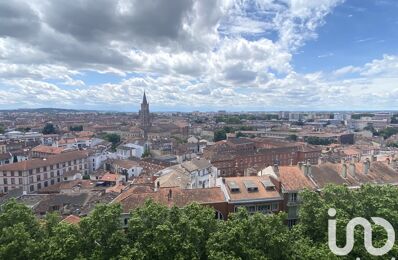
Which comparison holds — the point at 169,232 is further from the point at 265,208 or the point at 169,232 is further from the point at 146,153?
the point at 146,153

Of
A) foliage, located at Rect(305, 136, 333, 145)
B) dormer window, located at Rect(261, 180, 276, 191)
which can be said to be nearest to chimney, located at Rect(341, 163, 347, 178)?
dormer window, located at Rect(261, 180, 276, 191)

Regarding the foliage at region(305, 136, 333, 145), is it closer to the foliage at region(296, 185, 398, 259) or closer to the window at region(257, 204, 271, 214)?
the window at region(257, 204, 271, 214)

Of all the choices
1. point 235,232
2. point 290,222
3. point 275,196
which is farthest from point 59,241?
point 290,222

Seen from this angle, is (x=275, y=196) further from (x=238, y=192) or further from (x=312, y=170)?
(x=312, y=170)

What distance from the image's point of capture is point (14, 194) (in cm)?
6091

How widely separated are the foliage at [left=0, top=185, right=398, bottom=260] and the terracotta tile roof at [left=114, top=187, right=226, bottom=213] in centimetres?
959

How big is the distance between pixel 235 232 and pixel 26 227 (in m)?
17.5

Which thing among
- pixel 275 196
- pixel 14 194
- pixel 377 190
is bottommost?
pixel 14 194

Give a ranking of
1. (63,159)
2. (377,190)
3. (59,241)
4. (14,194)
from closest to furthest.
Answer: (59,241), (377,190), (14,194), (63,159)

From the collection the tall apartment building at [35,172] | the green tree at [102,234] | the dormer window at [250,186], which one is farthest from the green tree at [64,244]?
the tall apartment building at [35,172]

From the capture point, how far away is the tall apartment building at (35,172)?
241 ft

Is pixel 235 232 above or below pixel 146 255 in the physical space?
above

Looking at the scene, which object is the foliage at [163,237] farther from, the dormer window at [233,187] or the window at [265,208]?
the dormer window at [233,187]

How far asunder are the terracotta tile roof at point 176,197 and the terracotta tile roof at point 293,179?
29.7ft
